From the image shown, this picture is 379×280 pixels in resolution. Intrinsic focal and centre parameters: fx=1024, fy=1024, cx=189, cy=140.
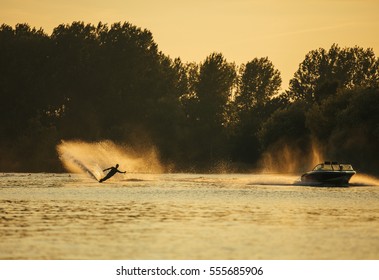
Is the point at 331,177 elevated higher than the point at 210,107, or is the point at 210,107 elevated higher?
the point at 210,107

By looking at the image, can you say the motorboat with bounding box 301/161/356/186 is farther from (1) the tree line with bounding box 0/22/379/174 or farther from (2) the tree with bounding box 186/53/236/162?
(2) the tree with bounding box 186/53/236/162

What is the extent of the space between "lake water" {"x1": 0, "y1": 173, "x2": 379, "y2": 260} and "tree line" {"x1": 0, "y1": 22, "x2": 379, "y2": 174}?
7591cm

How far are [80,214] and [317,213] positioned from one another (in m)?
11.8

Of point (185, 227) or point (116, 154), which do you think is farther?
point (116, 154)

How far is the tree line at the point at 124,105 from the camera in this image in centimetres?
15250

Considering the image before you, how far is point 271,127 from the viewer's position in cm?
13825

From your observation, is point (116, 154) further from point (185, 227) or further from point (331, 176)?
point (185, 227)

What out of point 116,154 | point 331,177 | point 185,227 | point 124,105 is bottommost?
point 185,227

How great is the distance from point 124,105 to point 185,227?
136178 millimetres

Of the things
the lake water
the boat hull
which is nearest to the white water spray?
the boat hull

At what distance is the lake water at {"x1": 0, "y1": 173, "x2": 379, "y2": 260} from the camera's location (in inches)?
1288

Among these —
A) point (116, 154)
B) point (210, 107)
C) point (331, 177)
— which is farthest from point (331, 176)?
point (210, 107)

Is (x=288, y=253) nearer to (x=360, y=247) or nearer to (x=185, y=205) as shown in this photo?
(x=360, y=247)

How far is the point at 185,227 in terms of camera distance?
4059cm
